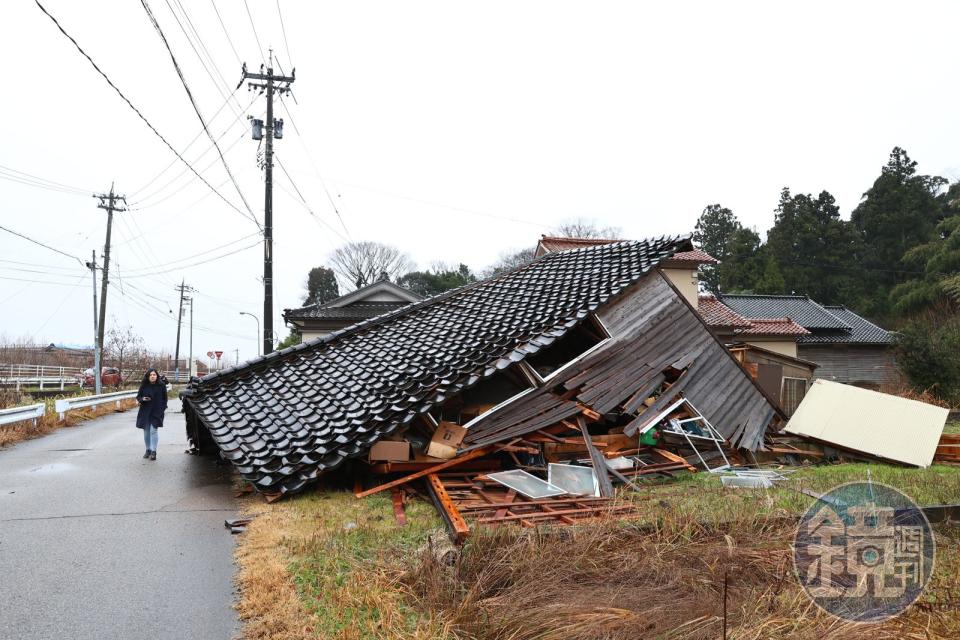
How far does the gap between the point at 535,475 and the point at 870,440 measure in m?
7.38

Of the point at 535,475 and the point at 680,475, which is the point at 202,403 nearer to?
the point at 535,475

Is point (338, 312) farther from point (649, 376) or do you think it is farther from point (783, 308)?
point (783, 308)

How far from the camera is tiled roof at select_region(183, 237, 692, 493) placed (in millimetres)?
7312

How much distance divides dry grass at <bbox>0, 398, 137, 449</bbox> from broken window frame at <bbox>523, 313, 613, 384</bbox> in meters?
10.3

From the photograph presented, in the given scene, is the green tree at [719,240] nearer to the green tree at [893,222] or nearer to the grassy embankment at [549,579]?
the green tree at [893,222]

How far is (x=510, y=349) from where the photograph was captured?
8.51 m

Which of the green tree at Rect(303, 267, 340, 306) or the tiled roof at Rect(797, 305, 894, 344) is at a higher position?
the green tree at Rect(303, 267, 340, 306)

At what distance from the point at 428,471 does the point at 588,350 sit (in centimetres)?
351

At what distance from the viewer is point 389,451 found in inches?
290

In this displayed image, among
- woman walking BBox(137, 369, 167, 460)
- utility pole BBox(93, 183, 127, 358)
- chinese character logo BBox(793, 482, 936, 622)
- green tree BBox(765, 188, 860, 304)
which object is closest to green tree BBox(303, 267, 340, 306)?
utility pole BBox(93, 183, 127, 358)

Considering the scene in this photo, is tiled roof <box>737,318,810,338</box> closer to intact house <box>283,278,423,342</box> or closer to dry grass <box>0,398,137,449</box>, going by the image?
intact house <box>283,278,423,342</box>

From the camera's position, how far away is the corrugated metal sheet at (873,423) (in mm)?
10531

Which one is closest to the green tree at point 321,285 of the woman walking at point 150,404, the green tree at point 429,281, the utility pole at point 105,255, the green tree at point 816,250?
the green tree at point 429,281

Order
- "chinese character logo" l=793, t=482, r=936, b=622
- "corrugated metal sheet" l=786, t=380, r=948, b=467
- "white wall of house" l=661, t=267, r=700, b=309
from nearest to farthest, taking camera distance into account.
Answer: "chinese character logo" l=793, t=482, r=936, b=622, "corrugated metal sheet" l=786, t=380, r=948, b=467, "white wall of house" l=661, t=267, r=700, b=309
